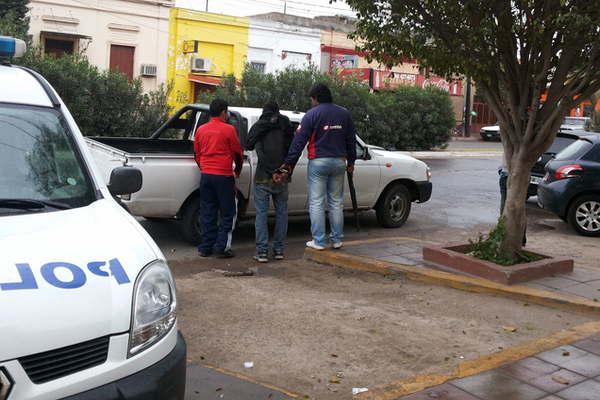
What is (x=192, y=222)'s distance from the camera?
8828 mm

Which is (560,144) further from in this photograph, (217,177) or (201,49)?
(201,49)

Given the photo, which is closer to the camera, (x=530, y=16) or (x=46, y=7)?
(x=530, y=16)

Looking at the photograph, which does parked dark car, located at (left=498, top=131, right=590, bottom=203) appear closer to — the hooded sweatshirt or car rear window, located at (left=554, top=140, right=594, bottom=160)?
car rear window, located at (left=554, top=140, right=594, bottom=160)

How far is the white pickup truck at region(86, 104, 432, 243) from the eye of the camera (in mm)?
8297

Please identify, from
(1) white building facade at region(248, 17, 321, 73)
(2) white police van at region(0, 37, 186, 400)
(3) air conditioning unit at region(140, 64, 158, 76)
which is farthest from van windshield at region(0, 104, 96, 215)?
(1) white building facade at region(248, 17, 321, 73)

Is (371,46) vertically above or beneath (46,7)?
beneath

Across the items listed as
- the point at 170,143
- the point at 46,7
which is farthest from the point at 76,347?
the point at 46,7

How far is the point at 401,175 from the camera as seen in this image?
1055 centimetres

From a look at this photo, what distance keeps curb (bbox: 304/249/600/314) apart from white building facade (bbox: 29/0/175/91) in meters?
22.5

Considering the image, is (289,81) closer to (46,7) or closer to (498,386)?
(46,7)

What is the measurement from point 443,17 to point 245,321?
378 centimetres

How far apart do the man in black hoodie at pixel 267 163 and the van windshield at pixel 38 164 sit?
4032 millimetres

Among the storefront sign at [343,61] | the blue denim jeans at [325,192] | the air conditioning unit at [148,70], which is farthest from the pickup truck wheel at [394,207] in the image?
the storefront sign at [343,61]

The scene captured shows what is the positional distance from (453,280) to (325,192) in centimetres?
196
